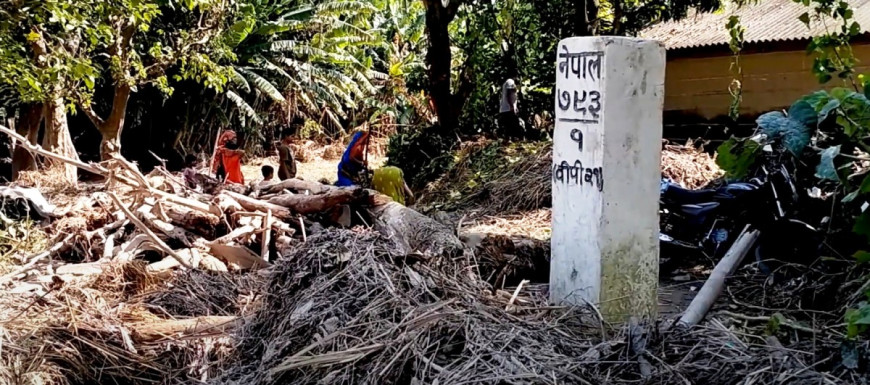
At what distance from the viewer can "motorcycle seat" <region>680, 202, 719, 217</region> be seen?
7.21 m

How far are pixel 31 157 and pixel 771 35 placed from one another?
1274 centimetres

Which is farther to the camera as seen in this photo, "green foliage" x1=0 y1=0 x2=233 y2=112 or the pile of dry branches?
"green foliage" x1=0 y1=0 x2=233 y2=112

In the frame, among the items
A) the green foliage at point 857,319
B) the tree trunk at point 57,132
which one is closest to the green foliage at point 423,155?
the tree trunk at point 57,132

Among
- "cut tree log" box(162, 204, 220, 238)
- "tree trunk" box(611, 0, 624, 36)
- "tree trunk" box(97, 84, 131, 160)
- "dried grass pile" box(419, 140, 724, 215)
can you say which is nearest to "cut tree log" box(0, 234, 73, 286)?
"cut tree log" box(162, 204, 220, 238)

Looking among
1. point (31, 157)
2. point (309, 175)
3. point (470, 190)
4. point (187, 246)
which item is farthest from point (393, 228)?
point (309, 175)

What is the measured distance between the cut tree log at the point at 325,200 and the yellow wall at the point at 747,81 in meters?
8.42

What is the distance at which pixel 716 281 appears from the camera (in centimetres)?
518

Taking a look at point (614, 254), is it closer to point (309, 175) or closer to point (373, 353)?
point (373, 353)

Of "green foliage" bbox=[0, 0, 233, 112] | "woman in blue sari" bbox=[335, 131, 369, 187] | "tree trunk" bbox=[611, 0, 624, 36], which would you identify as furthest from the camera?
"tree trunk" bbox=[611, 0, 624, 36]

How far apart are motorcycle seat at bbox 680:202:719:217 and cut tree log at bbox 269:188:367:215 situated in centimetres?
320

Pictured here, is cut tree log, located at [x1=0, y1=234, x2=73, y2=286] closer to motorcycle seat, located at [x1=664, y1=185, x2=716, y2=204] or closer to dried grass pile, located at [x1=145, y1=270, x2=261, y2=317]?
dried grass pile, located at [x1=145, y1=270, x2=261, y2=317]

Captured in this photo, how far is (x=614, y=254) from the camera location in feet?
15.8

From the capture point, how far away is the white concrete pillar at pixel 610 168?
4703 millimetres

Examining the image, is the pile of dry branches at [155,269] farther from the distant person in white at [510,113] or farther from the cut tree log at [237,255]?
the distant person in white at [510,113]
